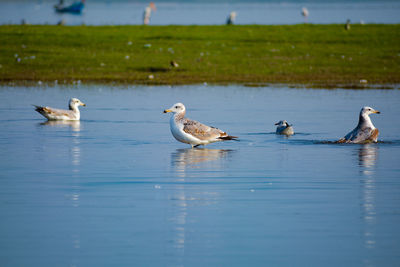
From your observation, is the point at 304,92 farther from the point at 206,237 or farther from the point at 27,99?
the point at 206,237

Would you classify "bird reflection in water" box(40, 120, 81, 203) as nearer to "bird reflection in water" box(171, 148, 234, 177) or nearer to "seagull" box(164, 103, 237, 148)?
"bird reflection in water" box(171, 148, 234, 177)

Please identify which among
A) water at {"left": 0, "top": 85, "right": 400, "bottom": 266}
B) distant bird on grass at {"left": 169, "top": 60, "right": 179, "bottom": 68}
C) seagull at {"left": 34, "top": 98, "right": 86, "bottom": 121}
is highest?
distant bird on grass at {"left": 169, "top": 60, "right": 179, "bottom": 68}

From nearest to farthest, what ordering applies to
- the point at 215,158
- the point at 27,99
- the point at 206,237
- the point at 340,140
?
1. the point at 206,237
2. the point at 215,158
3. the point at 340,140
4. the point at 27,99

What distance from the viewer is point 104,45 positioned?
50188mm

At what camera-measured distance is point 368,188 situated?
46.4 ft

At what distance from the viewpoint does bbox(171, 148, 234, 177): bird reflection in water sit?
646 inches

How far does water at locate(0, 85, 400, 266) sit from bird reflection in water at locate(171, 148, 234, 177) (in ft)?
0.14

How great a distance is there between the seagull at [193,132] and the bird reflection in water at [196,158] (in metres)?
0.24

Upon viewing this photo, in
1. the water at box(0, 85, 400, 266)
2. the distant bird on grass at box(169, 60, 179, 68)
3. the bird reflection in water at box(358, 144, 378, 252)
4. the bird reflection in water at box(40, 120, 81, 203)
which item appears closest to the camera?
the water at box(0, 85, 400, 266)

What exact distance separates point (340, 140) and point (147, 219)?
9.45 m

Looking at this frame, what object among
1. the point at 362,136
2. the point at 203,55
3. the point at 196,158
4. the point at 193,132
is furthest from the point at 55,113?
the point at 203,55

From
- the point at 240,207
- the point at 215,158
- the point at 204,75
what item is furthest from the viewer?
the point at 204,75

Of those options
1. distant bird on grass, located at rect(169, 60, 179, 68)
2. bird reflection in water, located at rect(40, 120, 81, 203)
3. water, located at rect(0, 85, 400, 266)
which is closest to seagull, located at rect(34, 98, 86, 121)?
bird reflection in water, located at rect(40, 120, 81, 203)

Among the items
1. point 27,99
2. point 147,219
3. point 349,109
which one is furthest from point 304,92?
point 147,219
